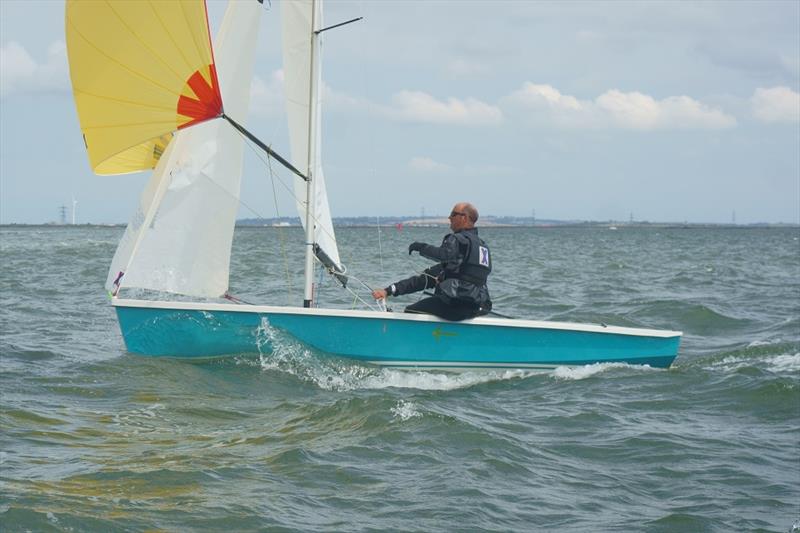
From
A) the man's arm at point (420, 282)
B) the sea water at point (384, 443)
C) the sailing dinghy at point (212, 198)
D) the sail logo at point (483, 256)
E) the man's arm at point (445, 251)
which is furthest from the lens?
the man's arm at point (420, 282)

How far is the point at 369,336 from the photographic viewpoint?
350 inches

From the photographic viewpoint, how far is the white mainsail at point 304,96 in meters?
9.09

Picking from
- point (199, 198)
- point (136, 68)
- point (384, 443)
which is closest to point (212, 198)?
point (199, 198)

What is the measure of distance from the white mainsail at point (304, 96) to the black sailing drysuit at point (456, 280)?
112cm

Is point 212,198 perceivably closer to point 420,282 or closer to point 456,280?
point 420,282

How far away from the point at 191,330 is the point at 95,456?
2975mm

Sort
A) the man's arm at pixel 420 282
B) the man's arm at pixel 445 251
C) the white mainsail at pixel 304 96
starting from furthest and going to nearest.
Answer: the white mainsail at pixel 304 96, the man's arm at pixel 420 282, the man's arm at pixel 445 251

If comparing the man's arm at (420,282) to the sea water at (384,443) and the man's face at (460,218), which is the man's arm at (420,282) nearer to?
the man's face at (460,218)

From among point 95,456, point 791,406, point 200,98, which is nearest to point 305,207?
point 200,98

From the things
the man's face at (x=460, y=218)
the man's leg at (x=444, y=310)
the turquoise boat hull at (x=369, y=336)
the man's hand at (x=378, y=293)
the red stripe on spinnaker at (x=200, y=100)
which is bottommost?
the turquoise boat hull at (x=369, y=336)

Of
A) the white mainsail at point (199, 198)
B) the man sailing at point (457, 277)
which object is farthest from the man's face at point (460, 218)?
the white mainsail at point (199, 198)

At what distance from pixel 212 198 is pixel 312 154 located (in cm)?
102

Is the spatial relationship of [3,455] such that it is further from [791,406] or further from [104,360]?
[791,406]

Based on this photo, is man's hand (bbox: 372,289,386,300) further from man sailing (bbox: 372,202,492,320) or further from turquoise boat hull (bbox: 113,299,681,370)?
turquoise boat hull (bbox: 113,299,681,370)
